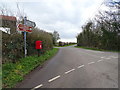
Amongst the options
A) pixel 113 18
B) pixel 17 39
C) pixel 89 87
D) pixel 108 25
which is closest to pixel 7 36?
pixel 17 39

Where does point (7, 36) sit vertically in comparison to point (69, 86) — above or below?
above

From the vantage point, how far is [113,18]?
18625 mm

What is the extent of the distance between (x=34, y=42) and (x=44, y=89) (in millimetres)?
5552

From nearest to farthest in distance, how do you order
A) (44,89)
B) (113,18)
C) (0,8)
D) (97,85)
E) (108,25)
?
(44,89), (97,85), (0,8), (113,18), (108,25)

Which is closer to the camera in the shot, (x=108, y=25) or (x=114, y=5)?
(x=114, y=5)

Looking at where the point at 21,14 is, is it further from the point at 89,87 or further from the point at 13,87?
the point at 89,87

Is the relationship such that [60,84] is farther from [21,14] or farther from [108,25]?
[108,25]

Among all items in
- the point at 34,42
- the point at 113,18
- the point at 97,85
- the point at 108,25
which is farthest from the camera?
the point at 108,25

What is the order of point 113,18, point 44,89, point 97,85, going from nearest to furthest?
1. point 44,89
2. point 97,85
3. point 113,18

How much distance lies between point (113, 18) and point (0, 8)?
20.1 metres

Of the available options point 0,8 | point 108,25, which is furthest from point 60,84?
point 108,25

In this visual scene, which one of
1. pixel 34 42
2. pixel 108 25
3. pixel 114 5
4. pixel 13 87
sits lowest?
pixel 13 87

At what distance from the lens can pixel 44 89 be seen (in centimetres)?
287

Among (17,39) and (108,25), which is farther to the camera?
(108,25)
